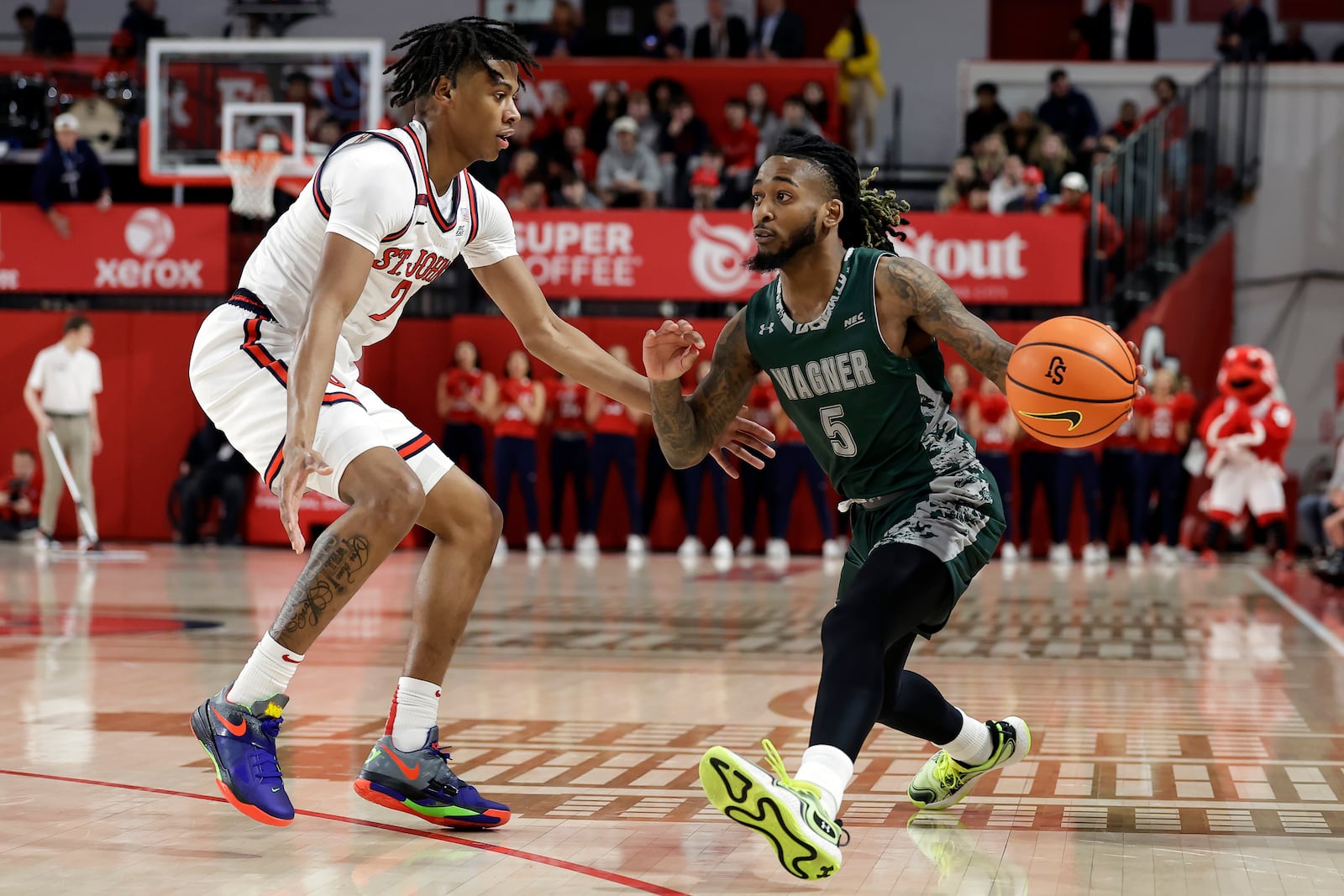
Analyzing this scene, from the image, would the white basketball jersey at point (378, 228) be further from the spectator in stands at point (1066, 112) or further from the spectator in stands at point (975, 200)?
the spectator in stands at point (1066, 112)

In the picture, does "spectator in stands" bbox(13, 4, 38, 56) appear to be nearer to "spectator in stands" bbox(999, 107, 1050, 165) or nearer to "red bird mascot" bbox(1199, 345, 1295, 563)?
"spectator in stands" bbox(999, 107, 1050, 165)

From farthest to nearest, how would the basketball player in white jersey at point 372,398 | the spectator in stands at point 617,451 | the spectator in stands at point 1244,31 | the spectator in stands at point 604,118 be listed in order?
1. the spectator in stands at point 1244,31
2. the spectator in stands at point 604,118
3. the spectator in stands at point 617,451
4. the basketball player in white jersey at point 372,398

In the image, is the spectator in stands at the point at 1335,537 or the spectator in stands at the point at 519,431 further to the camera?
→ the spectator in stands at the point at 519,431

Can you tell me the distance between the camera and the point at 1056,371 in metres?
4.09

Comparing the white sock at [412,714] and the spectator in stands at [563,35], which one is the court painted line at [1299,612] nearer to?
the white sock at [412,714]

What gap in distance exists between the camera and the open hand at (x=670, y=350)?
4.32 meters

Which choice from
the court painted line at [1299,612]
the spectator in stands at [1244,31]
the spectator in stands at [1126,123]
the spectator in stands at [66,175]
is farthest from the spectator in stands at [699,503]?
the spectator in stands at [1244,31]

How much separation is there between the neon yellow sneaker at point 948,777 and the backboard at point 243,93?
1203 cm

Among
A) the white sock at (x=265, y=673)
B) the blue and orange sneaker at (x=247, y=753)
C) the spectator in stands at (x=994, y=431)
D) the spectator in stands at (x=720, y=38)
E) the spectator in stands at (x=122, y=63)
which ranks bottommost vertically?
the spectator in stands at (x=994, y=431)

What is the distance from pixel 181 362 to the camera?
17.3m

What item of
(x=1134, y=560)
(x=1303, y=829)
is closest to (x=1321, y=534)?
(x=1134, y=560)

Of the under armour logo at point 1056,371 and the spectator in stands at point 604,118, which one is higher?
the spectator in stands at point 604,118

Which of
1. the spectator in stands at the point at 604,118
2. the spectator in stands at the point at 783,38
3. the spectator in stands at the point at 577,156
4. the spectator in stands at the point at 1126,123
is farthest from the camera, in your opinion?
the spectator in stands at the point at 783,38

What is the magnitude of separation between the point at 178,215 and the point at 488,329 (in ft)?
11.6
